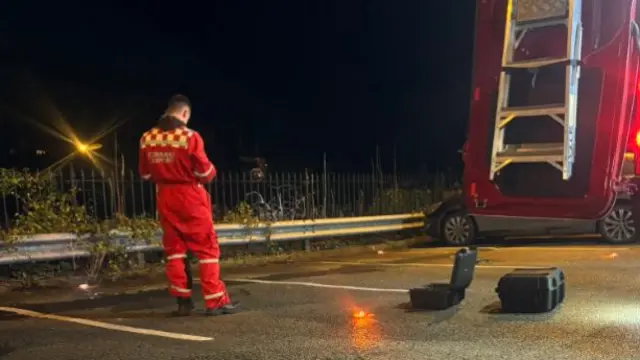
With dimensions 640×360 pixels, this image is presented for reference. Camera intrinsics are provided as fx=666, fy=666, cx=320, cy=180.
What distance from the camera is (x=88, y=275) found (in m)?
8.22

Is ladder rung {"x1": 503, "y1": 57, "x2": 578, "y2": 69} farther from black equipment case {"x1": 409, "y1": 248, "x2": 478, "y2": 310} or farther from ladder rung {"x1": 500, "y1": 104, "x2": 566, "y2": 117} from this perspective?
black equipment case {"x1": 409, "y1": 248, "x2": 478, "y2": 310}

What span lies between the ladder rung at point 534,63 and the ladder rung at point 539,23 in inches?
10.8

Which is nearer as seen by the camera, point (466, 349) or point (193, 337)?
point (466, 349)

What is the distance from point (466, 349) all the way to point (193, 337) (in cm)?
191

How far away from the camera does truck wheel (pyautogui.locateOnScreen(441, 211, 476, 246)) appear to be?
40.9 feet

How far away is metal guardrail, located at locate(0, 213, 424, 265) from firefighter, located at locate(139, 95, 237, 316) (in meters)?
3.03

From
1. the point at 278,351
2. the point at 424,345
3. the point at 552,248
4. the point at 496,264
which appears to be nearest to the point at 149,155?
the point at 278,351

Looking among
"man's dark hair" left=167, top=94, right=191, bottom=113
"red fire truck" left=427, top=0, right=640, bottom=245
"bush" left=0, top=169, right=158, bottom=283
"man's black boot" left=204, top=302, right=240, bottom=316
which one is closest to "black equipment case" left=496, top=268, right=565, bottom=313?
"red fire truck" left=427, top=0, right=640, bottom=245

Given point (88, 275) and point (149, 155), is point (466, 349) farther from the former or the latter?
point (88, 275)

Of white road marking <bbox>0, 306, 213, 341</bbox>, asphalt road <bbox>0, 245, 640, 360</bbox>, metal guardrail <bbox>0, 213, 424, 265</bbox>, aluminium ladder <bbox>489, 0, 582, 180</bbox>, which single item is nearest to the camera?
asphalt road <bbox>0, 245, 640, 360</bbox>

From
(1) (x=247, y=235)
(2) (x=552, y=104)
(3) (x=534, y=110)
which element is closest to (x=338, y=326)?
(3) (x=534, y=110)

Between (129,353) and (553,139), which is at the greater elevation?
(553,139)

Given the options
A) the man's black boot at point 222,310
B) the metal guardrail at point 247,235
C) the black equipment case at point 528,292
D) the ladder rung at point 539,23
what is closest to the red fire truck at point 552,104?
A: the ladder rung at point 539,23

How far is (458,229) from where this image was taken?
12.5 meters
